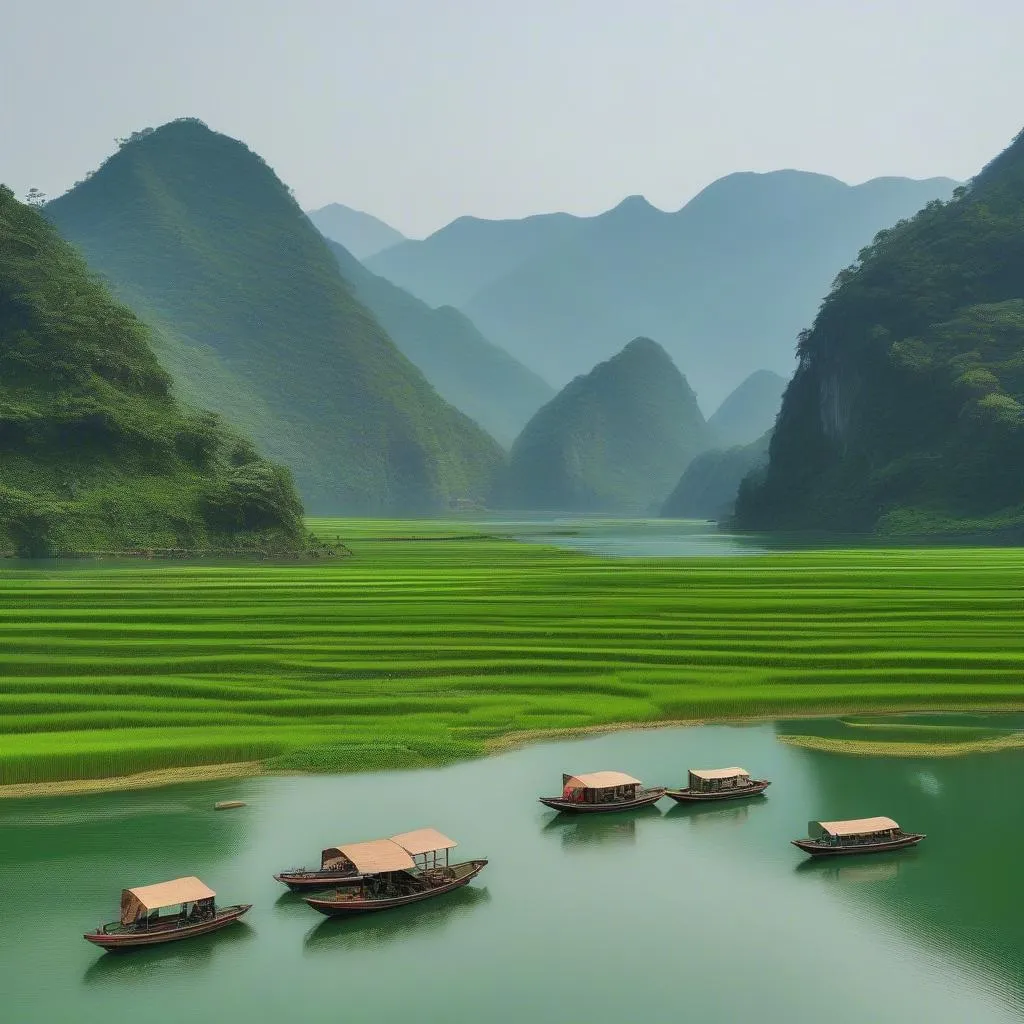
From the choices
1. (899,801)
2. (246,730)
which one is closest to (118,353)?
(246,730)

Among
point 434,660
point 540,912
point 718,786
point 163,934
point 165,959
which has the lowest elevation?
point 165,959

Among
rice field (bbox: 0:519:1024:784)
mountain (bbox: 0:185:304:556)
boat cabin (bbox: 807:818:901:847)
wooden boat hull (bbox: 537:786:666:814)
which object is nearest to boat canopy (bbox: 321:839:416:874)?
wooden boat hull (bbox: 537:786:666:814)

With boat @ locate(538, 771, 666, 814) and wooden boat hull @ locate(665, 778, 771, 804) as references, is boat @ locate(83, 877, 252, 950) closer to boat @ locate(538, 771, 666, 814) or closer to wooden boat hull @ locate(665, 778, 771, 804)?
boat @ locate(538, 771, 666, 814)

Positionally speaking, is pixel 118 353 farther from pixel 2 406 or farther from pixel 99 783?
pixel 99 783

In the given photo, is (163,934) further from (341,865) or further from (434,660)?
(434,660)

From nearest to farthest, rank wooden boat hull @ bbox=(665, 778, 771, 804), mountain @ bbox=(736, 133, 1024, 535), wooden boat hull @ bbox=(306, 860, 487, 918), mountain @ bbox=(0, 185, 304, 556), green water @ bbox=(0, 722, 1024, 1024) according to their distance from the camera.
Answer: green water @ bbox=(0, 722, 1024, 1024) < wooden boat hull @ bbox=(306, 860, 487, 918) < wooden boat hull @ bbox=(665, 778, 771, 804) < mountain @ bbox=(0, 185, 304, 556) < mountain @ bbox=(736, 133, 1024, 535)

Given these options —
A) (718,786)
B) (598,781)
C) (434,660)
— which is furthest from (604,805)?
(434,660)
